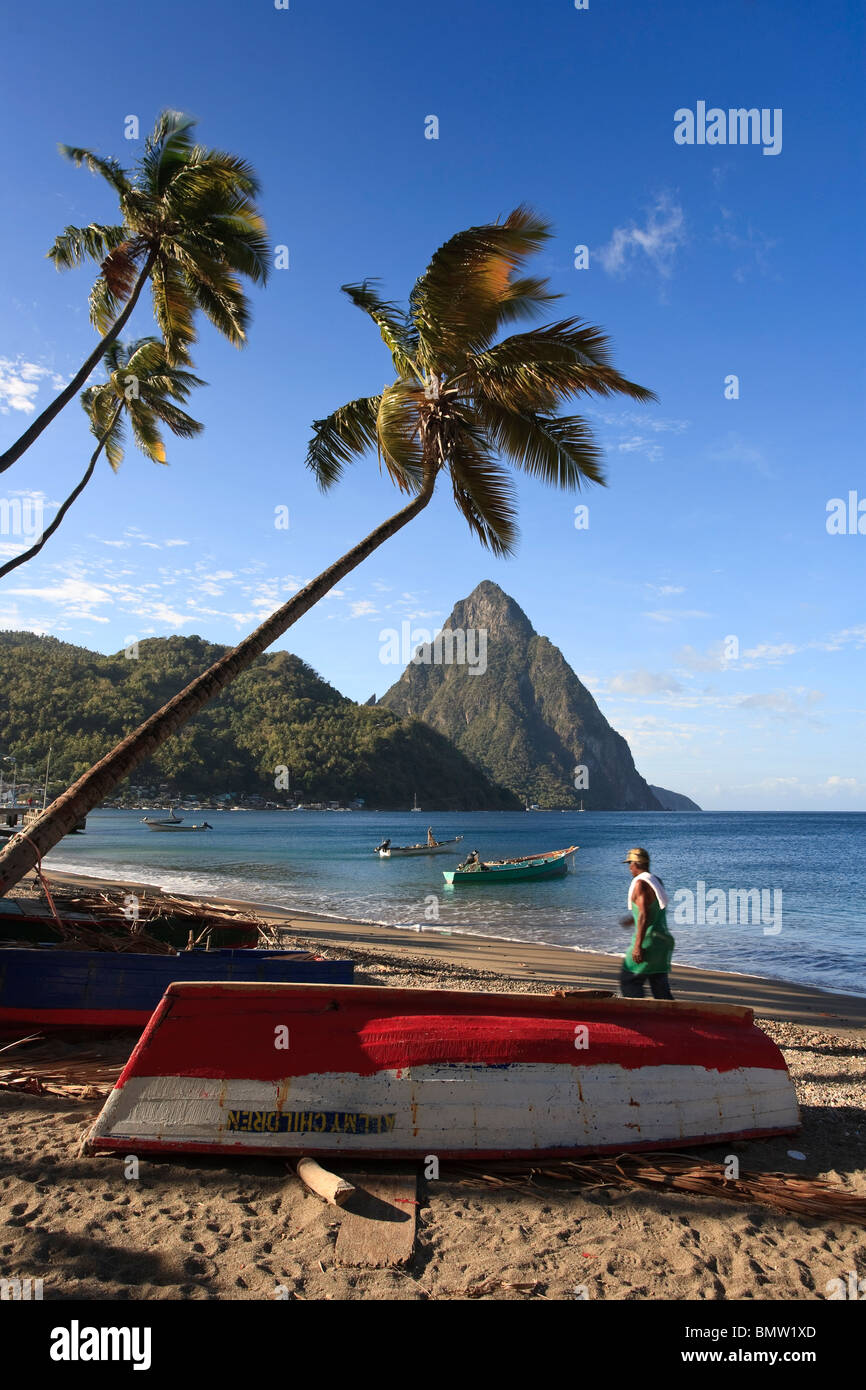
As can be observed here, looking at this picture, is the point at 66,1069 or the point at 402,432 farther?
the point at 402,432

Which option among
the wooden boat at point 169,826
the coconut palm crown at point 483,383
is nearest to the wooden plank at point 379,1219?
the coconut palm crown at point 483,383

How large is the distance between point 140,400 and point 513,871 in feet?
71.5

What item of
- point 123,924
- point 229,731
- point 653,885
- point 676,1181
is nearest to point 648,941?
point 653,885

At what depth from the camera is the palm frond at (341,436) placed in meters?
9.61

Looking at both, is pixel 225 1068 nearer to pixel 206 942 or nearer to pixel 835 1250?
pixel 835 1250

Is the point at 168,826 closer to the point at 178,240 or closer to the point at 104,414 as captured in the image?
the point at 104,414

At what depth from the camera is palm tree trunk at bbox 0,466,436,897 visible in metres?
5.48

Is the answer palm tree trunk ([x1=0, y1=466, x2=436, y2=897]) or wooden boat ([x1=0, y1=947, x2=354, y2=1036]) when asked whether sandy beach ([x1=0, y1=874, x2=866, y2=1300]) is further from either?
palm tree trunk ([x1=0, y1=466, x2=436, y2=897])

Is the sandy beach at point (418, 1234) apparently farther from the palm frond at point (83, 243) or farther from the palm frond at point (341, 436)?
the palm frond at point (83, 243)

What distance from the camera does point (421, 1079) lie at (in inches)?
176

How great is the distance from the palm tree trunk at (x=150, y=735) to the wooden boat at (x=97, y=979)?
0.96 metres

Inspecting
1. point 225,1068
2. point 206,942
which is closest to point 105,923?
point 206,942

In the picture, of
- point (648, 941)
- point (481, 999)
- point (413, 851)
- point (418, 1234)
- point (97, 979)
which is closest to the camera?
point (418, 1234)

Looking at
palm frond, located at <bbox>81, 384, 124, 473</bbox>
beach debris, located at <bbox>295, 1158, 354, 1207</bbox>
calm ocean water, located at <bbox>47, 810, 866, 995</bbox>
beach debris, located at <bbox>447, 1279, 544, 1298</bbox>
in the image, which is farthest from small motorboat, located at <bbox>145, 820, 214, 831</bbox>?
beach debris, located at <bbox>447, 1279, 544, 1298</bbox>
